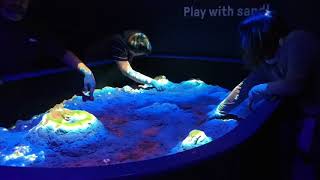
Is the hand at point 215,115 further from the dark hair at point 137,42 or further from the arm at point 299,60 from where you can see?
the dark hair at point 137,42

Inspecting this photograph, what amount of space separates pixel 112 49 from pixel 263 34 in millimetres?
2518

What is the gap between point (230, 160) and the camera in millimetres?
1657

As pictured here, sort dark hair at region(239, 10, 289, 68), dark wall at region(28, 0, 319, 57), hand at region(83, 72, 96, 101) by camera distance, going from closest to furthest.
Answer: dark hair at region(239, 10, 289, 68) < hand at region(83, 72, 96, 101) < dark wall at region(28, 0, 319, 57)

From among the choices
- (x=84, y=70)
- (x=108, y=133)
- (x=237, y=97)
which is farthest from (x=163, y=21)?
(x=108, y=133)

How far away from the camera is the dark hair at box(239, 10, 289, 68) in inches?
83.7

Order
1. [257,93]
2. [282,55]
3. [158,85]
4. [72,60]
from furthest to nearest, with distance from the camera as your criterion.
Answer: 1. [158,85]
2. [72,60]
3. [257,93]
4. [282,55]

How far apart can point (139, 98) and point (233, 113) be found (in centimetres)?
129

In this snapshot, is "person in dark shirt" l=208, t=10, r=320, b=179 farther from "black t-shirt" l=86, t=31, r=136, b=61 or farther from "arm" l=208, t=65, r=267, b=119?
"black t-shirt" l=86, t=31, r=136, b=61

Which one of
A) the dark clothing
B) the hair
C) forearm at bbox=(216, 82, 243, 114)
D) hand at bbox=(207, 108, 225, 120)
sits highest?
the dark clothing

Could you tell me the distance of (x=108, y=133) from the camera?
2.84 meters

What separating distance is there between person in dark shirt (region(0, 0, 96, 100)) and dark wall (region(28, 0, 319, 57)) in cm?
74

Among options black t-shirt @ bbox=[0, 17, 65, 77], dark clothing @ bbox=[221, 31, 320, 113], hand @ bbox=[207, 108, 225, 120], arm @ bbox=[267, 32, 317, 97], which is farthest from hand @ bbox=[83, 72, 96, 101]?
arm @ bbox=[267, 32, 317, 97]

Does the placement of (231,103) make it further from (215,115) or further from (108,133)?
(108,133)

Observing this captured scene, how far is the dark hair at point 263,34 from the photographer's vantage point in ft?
6.98
